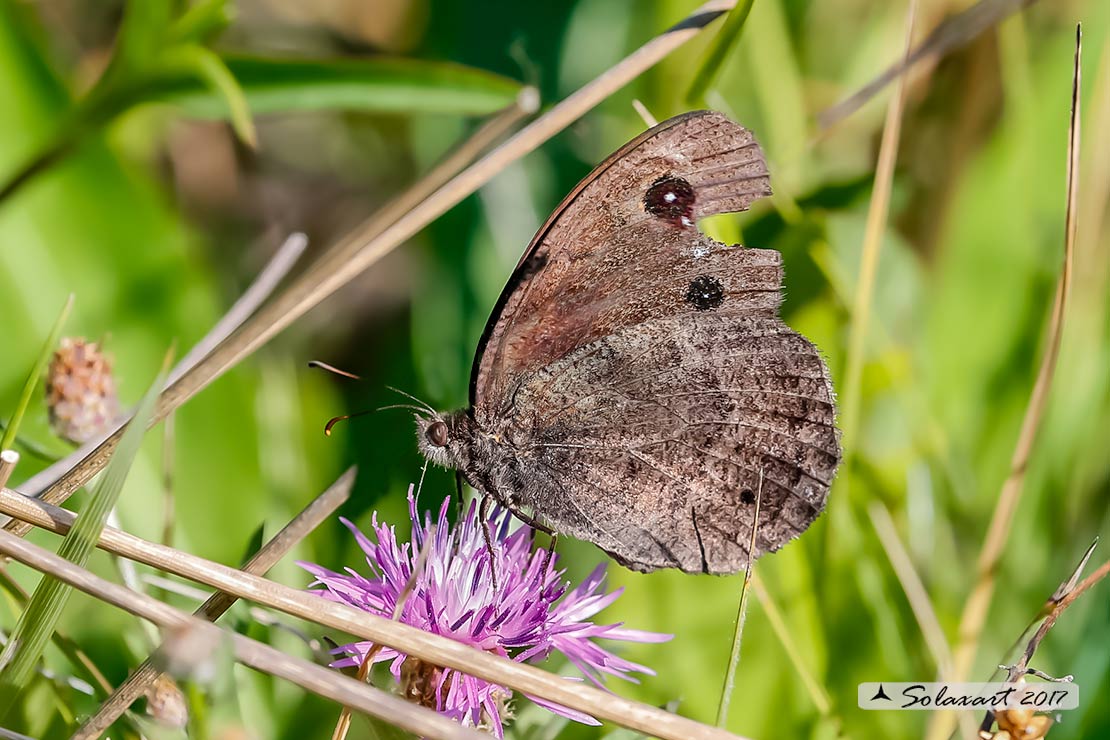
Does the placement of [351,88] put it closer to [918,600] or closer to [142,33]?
[142,33]

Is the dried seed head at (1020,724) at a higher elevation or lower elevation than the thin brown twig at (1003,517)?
lower

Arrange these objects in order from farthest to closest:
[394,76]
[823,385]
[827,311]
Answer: [827,311] < [394,76] < [823,385]

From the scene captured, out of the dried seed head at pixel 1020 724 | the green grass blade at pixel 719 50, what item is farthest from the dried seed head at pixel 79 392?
the dried seed head at pixel 1020 724

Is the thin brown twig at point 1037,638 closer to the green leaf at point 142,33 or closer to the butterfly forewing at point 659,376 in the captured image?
the butterfly forewing at point 659,376

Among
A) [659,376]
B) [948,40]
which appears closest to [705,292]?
[659,376]

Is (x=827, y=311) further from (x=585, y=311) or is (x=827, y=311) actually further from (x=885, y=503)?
(x=585, y=311)

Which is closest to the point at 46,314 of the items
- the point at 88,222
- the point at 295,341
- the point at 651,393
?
the point at 88,222
